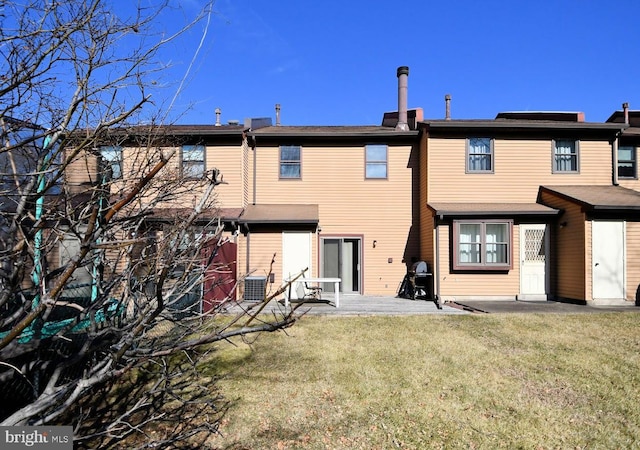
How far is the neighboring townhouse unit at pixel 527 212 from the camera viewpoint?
35.7 feet

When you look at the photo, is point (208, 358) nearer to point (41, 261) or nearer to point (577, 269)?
point (41, 261)

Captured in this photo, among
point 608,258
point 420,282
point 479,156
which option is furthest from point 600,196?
point 420,282

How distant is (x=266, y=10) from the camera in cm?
498

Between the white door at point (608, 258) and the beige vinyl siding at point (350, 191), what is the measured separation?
5.37 metres

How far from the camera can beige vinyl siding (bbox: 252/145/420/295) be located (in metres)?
13.8

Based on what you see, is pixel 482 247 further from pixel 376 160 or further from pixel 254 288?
pixel 254 288

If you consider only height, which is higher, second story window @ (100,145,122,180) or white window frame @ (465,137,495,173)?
white window frame @ (465,137,495,173)

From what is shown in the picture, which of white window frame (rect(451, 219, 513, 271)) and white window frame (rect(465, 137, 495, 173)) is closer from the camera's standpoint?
white window frame (rect(451, 219, 513, 271))

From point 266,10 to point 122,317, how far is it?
416cm

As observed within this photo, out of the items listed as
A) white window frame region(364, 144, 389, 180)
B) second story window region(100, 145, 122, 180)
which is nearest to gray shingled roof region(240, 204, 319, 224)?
white window frame region(364, 144, 389, 180)

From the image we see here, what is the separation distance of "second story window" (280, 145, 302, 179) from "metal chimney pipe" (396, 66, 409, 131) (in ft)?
13.2

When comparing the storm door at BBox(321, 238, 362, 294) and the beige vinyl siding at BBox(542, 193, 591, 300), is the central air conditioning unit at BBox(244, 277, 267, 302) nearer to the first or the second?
the storm door at BBox(321, 238, 362, 294)

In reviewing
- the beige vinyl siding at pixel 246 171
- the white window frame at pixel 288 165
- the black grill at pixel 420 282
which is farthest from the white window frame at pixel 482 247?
the beige vinyl siding at pixel 246 171

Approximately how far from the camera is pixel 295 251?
13109 mm
